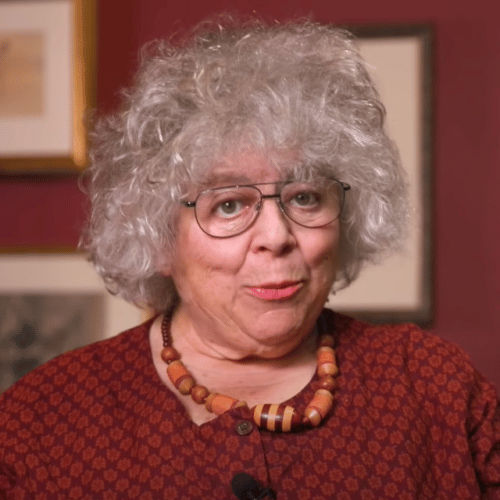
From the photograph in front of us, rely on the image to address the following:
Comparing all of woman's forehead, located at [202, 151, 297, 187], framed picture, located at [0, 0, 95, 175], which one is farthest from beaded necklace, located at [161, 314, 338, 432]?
framed picture, located at [0, 0, 95, 175]

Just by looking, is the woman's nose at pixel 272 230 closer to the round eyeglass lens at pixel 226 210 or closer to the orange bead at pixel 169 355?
the round eyeglass lens at pixel 226 210

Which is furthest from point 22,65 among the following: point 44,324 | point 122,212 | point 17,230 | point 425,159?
point 425,159

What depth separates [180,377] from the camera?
1253 millimetres

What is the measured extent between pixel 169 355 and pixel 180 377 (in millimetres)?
63

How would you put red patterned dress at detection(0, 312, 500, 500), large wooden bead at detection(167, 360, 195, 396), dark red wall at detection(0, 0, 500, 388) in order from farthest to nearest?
1. dark red wall at detection(0, 0, 500, 388)
2. large wooden bead at detection(167, 360, 195, 396)
3. red patterned dress at detection(0, 312, 500, 500)

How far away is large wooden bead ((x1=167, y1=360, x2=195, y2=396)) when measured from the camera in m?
1.24

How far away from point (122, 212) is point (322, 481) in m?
0.62

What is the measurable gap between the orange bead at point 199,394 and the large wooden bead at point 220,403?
12 mm

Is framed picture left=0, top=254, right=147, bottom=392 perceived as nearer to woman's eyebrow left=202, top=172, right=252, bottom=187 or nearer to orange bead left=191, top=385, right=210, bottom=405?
orange bead left=191, top=385, right=210, bottom=405

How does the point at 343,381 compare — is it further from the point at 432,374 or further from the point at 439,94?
the point at 439,94

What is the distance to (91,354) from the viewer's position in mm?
1327

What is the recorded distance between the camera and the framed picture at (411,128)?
6.46 ft

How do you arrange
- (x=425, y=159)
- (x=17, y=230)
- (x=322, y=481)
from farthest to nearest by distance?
(x=17, y=230) < (x=425, y=159) < (x=322, y=481)

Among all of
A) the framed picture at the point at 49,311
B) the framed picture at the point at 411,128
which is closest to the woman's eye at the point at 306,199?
the framed picture at the point at 411,128
